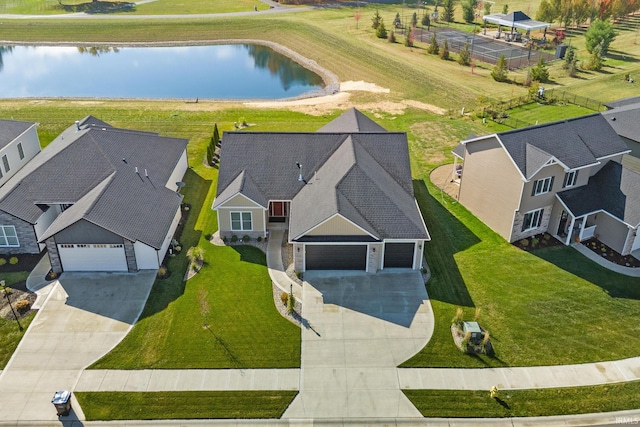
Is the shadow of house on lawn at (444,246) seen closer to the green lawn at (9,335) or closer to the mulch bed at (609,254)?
the mulch bed at (609,254)

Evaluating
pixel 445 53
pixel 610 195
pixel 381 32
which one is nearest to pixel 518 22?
pixel 445 53

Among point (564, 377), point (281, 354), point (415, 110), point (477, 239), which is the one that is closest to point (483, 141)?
point (477, 239)

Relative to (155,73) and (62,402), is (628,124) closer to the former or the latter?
(62,402)

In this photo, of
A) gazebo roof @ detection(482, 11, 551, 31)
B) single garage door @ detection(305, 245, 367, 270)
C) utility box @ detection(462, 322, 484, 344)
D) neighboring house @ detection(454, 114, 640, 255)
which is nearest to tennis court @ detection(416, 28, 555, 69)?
gazebo roof @ detection(482, 11, 551, 31)

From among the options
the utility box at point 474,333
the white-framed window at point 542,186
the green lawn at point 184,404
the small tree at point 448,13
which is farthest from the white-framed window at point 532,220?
the small tree at point 448,13

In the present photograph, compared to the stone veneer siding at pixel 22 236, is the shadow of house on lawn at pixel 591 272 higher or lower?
lower

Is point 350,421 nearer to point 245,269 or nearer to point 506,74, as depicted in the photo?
point 245,269
